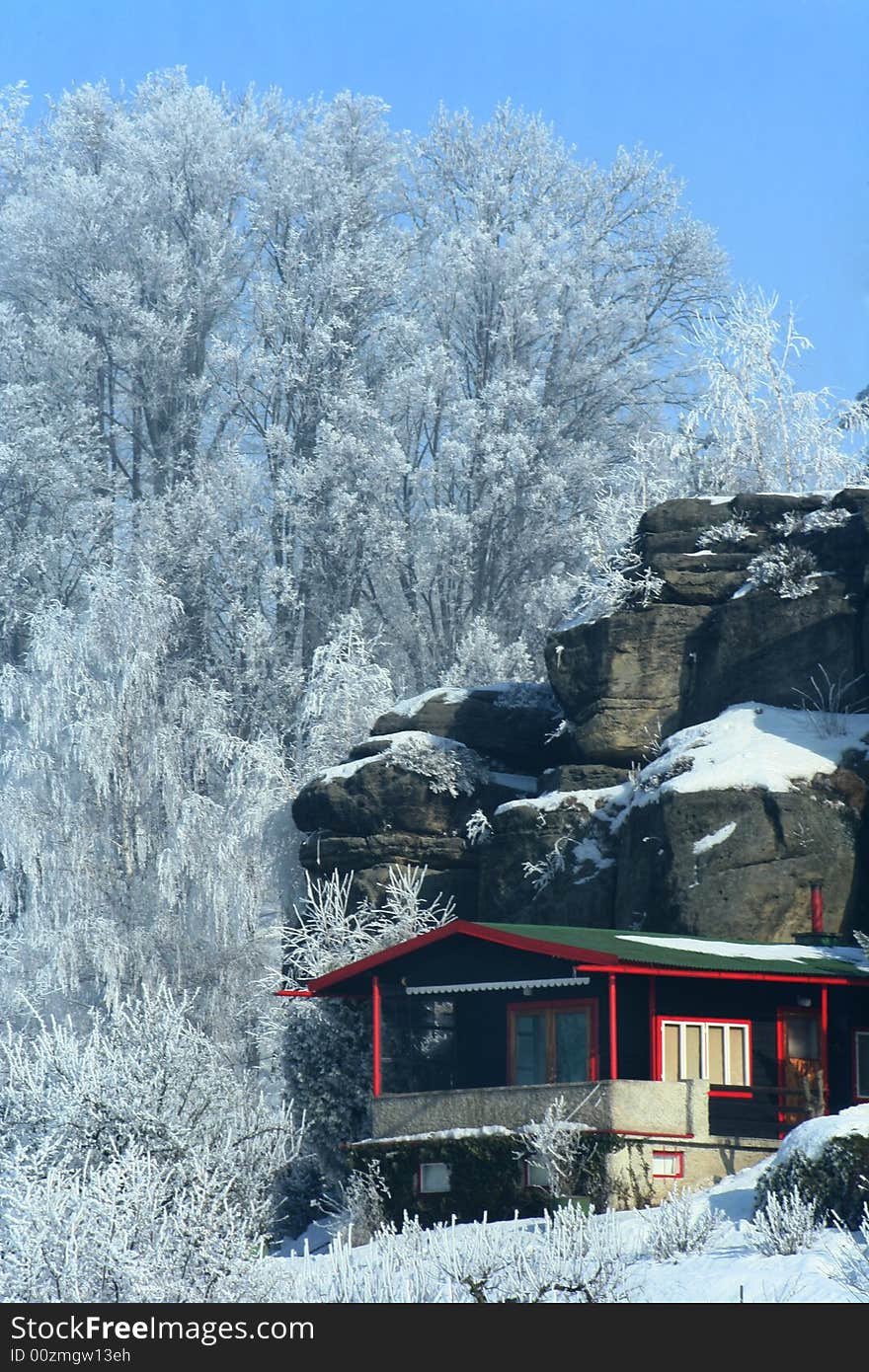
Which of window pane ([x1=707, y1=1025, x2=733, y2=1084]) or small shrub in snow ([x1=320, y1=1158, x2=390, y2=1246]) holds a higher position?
window pane ([x1=707, y1=1025, x2=733, y2=1084])

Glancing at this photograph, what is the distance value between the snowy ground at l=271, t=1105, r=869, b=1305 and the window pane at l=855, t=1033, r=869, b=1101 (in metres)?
6.72

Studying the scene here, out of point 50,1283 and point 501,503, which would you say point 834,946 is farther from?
point 501,503

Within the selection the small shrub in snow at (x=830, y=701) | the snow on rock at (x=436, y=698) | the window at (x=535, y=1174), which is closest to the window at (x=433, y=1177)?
the window at (x=535, y=1174)

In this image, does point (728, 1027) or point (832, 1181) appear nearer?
point (832, 1181)

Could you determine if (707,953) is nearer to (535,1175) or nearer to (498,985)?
(498,985)

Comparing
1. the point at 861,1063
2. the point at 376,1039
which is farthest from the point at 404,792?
the point at 861,1063

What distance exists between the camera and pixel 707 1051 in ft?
92.3

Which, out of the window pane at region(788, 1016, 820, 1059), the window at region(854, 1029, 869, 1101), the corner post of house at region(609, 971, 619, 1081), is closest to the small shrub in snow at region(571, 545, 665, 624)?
the window pane at region(788, 1016, 820, 1059)

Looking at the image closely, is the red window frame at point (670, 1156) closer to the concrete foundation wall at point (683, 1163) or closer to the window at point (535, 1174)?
the concrete foundation wall at point (683, 1163)

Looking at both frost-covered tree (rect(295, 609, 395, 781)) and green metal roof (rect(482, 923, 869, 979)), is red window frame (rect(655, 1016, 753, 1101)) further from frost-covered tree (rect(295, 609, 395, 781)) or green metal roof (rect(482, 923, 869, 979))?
frost-covered tree (rect(295, 609, 395, 781))

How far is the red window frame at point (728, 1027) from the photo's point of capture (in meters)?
27.7

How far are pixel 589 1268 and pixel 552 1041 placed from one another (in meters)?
10.7

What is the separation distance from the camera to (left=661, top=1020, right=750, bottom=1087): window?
27.9 meters
